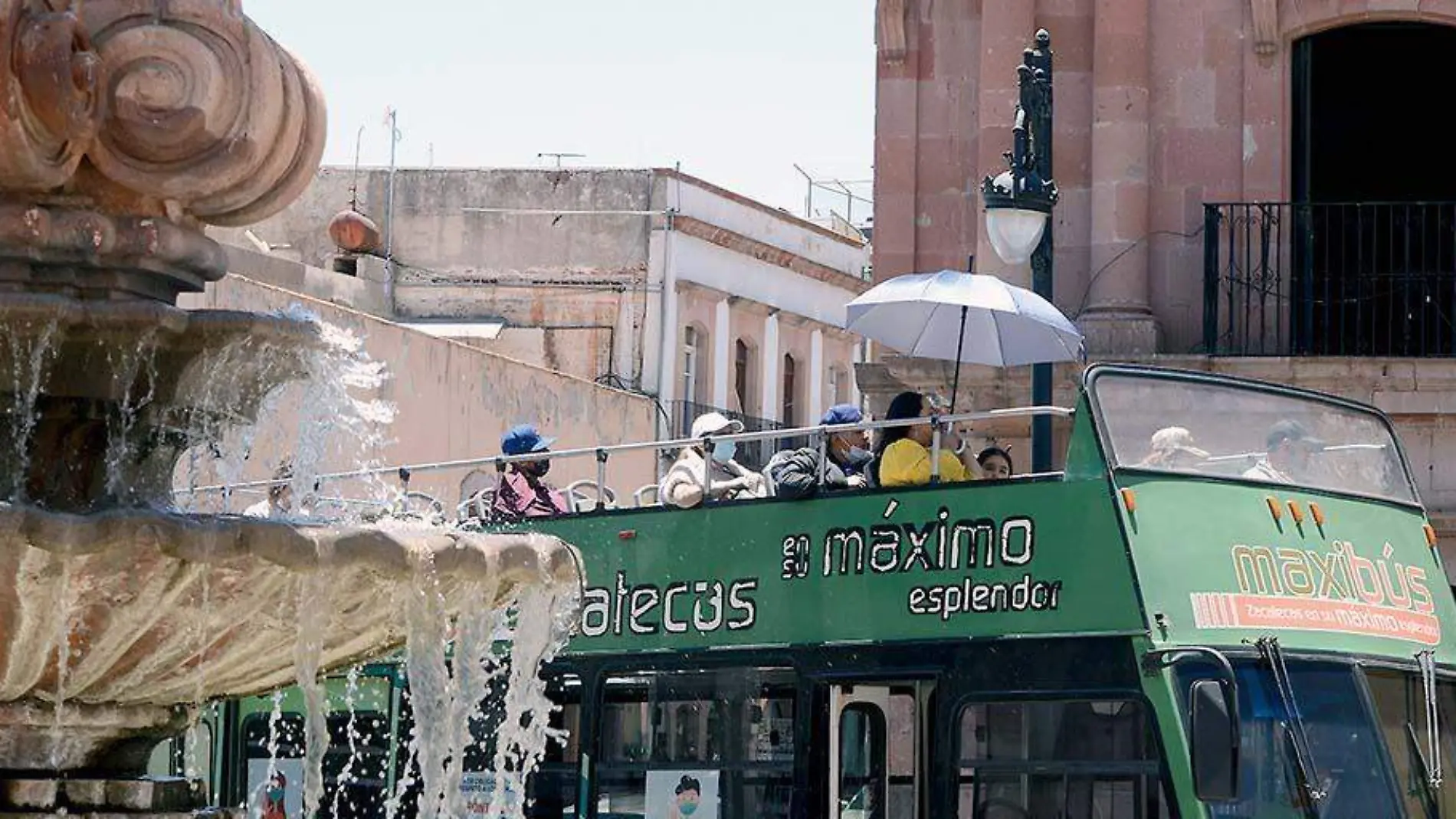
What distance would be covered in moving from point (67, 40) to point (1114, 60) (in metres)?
12.6

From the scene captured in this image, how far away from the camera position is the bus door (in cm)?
1336

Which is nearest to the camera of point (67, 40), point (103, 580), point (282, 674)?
point (103, 580)

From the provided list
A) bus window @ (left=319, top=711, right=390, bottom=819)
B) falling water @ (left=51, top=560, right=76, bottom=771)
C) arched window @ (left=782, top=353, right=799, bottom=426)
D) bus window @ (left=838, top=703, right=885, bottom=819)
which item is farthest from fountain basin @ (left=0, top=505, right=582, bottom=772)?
arched window @ (left=782, top=353, right=799, bottom=426)

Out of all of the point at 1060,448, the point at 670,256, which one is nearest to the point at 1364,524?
the point at 1060,448

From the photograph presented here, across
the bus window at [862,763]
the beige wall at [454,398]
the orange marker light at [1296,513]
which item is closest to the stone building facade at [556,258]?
the beige wall at [454,398]

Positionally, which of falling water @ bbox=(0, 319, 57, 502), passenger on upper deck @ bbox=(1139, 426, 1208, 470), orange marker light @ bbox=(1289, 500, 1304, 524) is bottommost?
falling water @ bbox=(0, 319, 57, 502)

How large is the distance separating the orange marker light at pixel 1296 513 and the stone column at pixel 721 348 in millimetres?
38141

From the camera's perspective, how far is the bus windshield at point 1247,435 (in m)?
12.9

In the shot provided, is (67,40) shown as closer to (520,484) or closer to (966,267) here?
(520,484)

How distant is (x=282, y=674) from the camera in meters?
9.62

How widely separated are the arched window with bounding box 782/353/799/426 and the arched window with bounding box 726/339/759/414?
137 centimetres

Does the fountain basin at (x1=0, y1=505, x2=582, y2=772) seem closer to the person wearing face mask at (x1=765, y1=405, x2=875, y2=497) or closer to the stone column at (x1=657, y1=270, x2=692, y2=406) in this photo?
the person wearing face mask at (x1=765, y1=405, x2=875, y2=497)

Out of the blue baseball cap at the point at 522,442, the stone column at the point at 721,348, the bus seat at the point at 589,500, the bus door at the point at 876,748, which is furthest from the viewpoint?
the stone column at the point at 721,348

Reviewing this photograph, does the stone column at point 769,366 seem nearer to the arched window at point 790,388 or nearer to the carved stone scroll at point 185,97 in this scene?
the arched window at point 790,388
